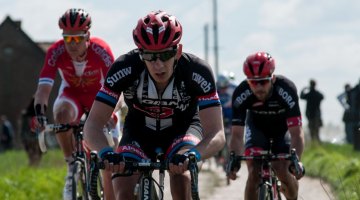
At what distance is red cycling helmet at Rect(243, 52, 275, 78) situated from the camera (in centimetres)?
1098

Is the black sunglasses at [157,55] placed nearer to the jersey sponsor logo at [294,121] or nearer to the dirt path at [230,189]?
the jersey sponsor logo at [294,121]

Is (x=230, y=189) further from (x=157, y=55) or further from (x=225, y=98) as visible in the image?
(x=157, y=55)

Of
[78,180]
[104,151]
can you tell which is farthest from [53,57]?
[104,151]

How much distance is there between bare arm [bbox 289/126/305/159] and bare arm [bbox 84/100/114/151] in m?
3.17

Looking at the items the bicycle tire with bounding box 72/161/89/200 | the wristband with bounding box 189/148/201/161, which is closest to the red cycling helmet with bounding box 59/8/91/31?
the bicycle tire with bounding box 72/161/89/200

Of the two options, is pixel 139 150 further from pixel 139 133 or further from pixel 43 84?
pixel 43 84

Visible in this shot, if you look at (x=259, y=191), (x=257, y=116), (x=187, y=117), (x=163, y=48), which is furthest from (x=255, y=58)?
(x=163, y=48)

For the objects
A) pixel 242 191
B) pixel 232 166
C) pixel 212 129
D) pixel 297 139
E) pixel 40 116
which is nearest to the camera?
pixel 212 129

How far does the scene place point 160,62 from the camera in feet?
25.1

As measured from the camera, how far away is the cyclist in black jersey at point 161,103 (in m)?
7.66

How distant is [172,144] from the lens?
812cm

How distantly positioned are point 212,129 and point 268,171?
8.10 ft

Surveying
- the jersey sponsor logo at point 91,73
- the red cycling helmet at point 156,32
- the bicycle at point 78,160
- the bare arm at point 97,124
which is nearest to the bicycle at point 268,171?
the bicycle at point 78,160

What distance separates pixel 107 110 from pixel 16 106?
236ft
